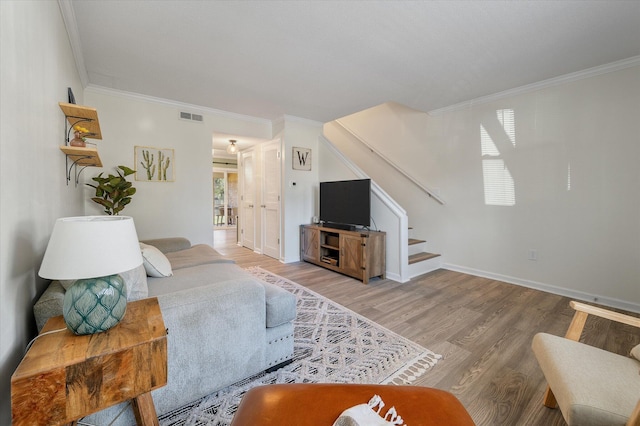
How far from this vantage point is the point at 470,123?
3.81m

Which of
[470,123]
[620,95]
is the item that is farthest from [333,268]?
[620,95]

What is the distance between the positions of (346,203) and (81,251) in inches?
127

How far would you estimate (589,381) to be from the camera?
1.09 m

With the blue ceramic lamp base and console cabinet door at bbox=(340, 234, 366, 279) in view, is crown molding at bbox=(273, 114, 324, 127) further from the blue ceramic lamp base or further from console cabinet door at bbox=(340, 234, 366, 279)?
the blue ceramic lamp base

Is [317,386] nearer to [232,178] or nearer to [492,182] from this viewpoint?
[492,182]

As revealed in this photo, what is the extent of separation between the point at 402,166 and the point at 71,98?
4294 mm

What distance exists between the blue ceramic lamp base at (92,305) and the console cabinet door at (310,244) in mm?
3364

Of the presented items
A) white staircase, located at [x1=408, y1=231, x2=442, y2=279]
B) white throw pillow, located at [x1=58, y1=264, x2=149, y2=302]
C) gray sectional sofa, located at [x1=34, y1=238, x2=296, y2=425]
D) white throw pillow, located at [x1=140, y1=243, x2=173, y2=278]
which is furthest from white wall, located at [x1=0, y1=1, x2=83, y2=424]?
white staircase, located at [x1=408, y1=231, x2=442, y2=279]

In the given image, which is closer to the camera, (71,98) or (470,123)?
(71,98)

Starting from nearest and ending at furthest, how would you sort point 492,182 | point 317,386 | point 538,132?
point 317,386 < point 538,132 < point 492,182

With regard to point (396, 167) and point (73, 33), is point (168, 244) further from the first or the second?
point (396, 167)

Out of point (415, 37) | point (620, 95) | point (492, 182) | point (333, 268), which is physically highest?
point (415, 37)

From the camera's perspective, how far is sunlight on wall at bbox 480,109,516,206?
344 cm

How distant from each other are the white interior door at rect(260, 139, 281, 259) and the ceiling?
1407 mm
